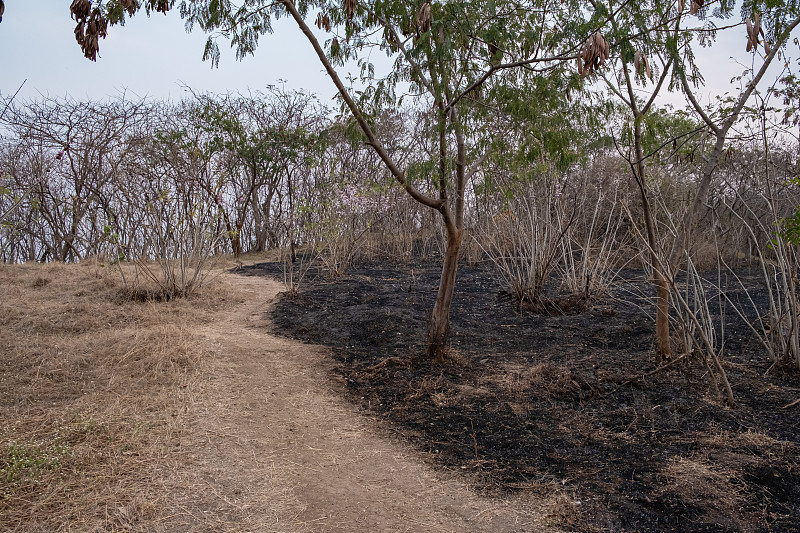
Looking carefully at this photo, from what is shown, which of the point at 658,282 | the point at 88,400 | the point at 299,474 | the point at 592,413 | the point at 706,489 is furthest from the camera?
the point at 658,282

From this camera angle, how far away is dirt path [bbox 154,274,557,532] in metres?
2.68

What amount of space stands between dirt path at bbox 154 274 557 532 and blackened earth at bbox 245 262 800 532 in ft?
0.64

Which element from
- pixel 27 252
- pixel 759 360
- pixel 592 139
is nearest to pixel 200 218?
pixel 592 139

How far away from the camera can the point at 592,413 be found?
12.0 feet

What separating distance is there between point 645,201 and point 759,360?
1.56 m

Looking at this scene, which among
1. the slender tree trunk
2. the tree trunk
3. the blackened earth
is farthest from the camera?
the tree trunk

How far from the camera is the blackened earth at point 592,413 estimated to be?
2.67 m

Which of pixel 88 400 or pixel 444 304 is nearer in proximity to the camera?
pixel 88 400

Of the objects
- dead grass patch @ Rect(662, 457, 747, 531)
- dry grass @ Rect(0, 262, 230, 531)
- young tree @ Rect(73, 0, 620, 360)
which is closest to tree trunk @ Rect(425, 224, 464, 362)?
young tree @ Rect(73, 0, 620, 360)

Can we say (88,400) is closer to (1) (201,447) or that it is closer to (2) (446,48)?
(1) (201,447)

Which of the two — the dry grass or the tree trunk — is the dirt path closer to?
the dry grass

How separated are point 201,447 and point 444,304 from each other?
2053 millimetres

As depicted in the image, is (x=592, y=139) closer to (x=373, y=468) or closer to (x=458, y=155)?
(x=458, y=155)

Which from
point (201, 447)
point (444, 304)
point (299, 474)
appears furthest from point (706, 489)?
point (201, 447)
